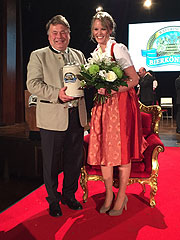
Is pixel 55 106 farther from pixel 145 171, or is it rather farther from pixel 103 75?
pixel 145 171

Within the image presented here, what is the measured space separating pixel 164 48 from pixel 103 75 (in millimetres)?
7706

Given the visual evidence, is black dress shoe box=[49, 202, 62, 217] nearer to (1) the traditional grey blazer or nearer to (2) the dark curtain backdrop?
(1) the traditional grey blazer

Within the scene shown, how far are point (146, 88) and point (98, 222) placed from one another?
5543 millimetres

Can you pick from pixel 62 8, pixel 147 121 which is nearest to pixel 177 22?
pixel 62 8

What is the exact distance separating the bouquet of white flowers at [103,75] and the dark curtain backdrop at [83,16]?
807cm

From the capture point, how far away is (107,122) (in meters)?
2.05

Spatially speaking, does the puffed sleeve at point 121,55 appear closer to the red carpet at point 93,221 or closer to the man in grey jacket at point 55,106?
the man in grey jacket at point 55,106

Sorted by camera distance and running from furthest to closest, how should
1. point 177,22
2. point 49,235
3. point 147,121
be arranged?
1. point 177,22
2. point 147,121
3. point 49,235

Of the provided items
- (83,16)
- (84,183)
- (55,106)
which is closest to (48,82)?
(55,106)

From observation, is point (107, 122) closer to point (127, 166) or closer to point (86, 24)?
point (127, 166)

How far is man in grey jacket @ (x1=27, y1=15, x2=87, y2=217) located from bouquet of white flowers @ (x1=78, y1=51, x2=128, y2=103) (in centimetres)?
20

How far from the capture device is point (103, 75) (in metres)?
1.79

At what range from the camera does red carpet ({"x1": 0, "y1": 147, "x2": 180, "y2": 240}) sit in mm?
Answer: 1884

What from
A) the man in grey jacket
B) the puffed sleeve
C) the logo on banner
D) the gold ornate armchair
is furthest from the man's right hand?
the logo on banner
